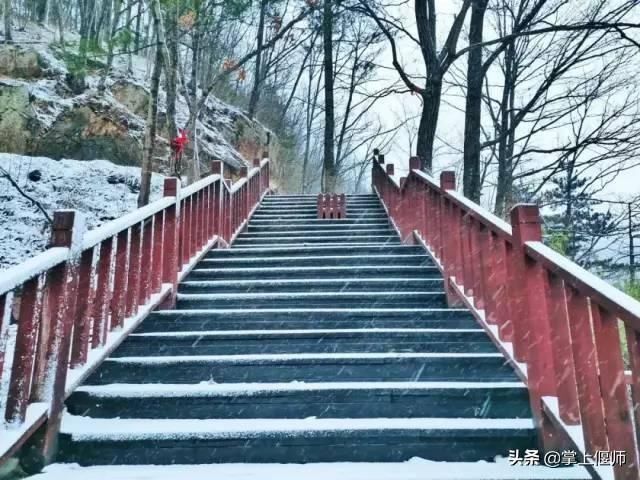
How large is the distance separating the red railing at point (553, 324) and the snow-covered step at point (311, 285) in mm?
347

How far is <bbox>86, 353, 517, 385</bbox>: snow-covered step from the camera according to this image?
2.32m

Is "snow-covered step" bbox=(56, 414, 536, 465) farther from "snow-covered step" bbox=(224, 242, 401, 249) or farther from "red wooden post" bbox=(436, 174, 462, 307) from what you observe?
"snow-covered step" bbox=(224, 242, 401, 249)

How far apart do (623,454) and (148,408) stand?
6.24ft

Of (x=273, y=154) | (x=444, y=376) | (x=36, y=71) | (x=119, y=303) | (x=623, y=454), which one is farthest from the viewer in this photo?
(x=273, y=154)

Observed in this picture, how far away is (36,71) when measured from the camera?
945 centimetres

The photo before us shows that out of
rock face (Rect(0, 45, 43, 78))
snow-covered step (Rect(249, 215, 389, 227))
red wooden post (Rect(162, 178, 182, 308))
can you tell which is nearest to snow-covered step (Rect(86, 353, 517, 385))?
red wooden post (Rect(162, 178, 182, 308))

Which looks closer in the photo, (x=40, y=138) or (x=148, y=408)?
(x=148, y=408)

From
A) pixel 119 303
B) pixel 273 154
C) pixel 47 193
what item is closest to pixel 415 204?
pixel 119 303

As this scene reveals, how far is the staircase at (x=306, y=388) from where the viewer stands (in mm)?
1900

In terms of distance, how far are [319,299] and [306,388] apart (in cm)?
112

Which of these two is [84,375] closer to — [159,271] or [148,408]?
[148,408]

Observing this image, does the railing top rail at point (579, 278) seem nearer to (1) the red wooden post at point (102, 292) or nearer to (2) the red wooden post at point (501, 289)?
(2) the red wooden post at point (501, 289)

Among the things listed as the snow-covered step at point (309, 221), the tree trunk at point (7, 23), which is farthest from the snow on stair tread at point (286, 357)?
the tree trunk at point (7, 23)

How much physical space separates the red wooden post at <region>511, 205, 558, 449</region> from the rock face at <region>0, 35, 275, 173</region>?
7854 millimetres
